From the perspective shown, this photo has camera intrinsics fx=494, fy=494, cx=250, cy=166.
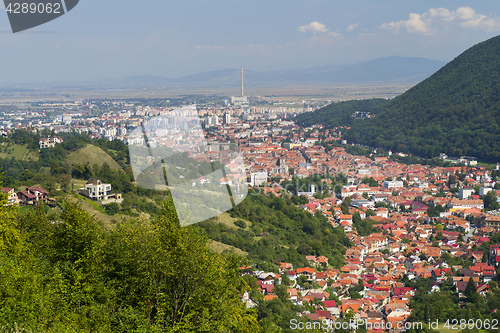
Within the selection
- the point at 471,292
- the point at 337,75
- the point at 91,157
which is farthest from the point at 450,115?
the point at 337,75

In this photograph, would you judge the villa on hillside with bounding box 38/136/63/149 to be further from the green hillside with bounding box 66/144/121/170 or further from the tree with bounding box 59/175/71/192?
the tree with bounding box 59/175/71/192

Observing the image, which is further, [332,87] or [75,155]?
[332,87]

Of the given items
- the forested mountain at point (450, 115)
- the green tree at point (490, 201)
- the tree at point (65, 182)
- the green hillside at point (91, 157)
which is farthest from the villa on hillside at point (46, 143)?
the forested mountain at point (450, 115)

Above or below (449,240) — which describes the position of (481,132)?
above

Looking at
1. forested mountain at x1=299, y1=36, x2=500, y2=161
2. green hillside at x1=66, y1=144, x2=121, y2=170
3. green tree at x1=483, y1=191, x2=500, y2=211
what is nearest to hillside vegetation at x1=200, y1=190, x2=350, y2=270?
green hillside at x1=66, y1=144, x2=121, y2=170

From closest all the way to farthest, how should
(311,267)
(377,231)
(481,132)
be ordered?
(311,267) < (377,231) < (481,132)

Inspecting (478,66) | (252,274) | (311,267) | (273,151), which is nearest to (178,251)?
(252,274)

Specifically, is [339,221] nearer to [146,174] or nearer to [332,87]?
[146,174]

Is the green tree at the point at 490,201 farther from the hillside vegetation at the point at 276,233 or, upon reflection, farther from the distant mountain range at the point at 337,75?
the distant mountain range at the point at 337,75
